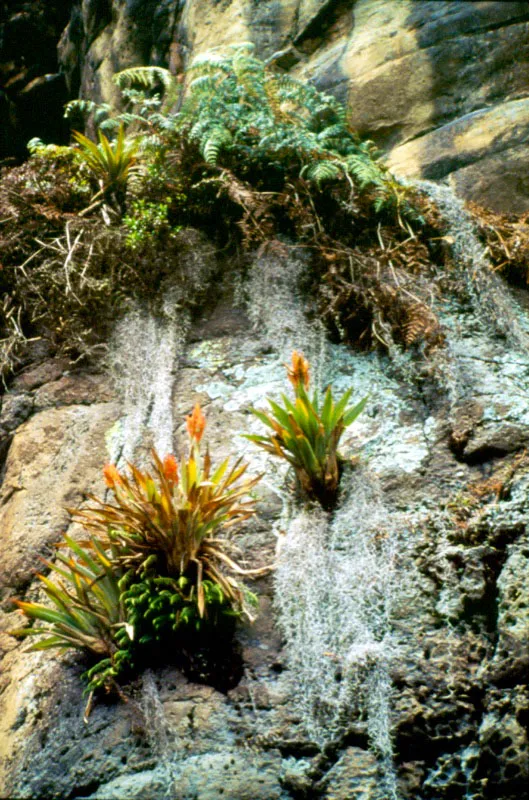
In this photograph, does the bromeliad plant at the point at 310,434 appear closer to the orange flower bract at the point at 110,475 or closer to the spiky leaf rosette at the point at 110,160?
the orange flower bract at the point at 110,475

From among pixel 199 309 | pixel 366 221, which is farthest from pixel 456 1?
pixel 199 309

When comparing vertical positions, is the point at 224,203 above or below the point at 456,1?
below

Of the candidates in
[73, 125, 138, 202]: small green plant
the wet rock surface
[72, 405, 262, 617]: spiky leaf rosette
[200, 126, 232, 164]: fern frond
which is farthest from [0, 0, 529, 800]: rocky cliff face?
[73, 125, 138, 202]: small green plant

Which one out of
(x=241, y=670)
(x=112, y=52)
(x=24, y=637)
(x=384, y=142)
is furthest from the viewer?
(x=112, y=52)

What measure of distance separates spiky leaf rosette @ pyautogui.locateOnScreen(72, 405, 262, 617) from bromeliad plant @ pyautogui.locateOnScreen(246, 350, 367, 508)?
30 centimetres

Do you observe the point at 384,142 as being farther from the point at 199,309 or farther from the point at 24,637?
the point at 24,637

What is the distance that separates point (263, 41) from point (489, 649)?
568 centimetres

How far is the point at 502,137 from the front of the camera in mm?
4664

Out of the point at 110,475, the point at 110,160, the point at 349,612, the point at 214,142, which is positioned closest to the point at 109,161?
the point at 110,160

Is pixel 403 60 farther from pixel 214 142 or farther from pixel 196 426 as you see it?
pixel 196 426

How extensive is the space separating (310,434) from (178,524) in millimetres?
811

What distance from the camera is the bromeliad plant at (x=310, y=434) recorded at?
3068 millimetres

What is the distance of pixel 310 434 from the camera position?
122 inches

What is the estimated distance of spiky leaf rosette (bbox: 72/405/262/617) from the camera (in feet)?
9.11
